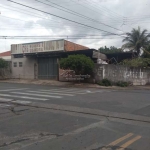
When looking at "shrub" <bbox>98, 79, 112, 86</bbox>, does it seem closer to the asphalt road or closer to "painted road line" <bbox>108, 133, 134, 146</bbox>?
the asphalt road

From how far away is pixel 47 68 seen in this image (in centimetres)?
3152

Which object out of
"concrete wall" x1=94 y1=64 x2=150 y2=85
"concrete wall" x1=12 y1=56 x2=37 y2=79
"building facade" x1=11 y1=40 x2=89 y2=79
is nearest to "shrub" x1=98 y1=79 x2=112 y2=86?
"concrete wall" x1=94 y1=64 x2=150 y2=85

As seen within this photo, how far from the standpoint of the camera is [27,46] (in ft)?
107

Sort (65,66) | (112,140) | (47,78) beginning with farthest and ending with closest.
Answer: (47,78), (65,66), (112,140)

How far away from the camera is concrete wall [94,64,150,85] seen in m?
26.8

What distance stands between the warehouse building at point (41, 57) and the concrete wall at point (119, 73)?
234 centimetres

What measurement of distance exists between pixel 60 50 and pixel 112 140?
79.8 feet

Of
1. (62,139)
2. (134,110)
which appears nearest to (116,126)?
(62,139)

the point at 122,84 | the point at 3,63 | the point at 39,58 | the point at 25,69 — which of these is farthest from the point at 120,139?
the point at 3,63

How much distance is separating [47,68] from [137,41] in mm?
17940

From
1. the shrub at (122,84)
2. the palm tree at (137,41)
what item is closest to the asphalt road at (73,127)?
the shrub at (122,84)

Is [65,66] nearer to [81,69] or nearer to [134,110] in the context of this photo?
[81,69]

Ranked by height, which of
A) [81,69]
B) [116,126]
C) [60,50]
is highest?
[60,50]

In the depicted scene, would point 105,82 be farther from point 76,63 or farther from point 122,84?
point 76,63
